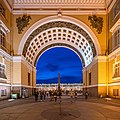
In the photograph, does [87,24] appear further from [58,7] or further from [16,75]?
[16,75]

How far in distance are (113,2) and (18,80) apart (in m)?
16.5

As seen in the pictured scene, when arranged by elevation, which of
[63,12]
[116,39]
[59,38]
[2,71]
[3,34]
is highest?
[63,12]

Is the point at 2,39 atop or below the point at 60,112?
atop

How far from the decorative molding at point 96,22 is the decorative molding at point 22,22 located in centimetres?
891

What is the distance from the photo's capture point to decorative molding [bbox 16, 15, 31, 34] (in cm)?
3444

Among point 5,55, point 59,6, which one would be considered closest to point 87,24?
point 59,6

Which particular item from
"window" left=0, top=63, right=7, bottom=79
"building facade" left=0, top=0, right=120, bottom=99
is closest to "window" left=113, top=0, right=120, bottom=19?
"building facade" left=0, top=0, right=120, bottom=99

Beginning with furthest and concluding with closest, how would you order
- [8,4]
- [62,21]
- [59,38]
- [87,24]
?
[59,38] → [62,21] → [87,24] → [8,4]

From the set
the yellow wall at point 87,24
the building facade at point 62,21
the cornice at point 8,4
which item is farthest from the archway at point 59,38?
the cornice at point 8,4

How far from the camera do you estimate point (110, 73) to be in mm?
33250

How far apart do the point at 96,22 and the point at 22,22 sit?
1056 cm

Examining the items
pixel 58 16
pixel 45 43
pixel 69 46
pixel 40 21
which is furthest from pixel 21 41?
pixel 69 46

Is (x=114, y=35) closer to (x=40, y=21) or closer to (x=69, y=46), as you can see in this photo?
(x=40, y=21)

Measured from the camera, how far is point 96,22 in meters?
34.5
